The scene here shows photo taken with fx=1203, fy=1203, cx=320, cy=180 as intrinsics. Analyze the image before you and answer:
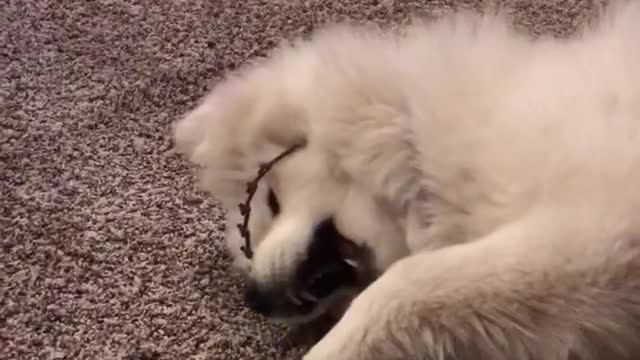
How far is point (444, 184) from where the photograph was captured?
1.24 meters

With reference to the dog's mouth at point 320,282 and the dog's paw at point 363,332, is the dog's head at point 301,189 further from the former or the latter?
the dog's paw at point 363,332

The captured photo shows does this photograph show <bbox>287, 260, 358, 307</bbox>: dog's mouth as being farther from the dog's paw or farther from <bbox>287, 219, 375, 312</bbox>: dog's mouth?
the dog's paw

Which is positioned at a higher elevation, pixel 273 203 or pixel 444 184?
pixel 444 184

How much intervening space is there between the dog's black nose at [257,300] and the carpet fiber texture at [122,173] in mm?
57

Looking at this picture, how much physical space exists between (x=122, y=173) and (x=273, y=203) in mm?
298

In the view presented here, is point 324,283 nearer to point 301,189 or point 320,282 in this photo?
point 320,282

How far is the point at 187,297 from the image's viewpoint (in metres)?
1.43

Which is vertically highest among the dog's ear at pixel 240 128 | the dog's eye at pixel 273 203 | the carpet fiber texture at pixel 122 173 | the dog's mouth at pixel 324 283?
the dog's ear at pixel 240 128

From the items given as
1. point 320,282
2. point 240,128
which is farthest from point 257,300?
point 240,128

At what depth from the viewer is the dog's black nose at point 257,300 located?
1.33 meters

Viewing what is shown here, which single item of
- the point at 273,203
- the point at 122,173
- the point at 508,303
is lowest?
the point at 122,173

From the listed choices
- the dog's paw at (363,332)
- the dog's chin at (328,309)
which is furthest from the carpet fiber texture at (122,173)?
the dog's paw at (363,332)

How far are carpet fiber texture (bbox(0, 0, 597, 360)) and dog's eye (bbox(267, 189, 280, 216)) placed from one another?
125 mm

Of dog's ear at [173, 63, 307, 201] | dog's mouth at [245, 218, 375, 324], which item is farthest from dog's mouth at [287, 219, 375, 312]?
dog's ear at [173, 63, 307, 201]
